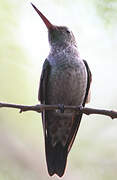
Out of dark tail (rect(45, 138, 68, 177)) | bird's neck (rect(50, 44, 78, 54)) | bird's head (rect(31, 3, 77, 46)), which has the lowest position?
dark tail (rect(45, 138, 68, 177))

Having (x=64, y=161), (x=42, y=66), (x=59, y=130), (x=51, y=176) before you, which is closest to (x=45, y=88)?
(x=42, y=66)

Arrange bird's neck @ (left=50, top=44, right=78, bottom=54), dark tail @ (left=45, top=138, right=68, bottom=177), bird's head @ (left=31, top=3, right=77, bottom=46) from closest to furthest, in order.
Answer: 1. dark tail @ (left=45, top=138, right=68, bottom=177)
2. bird's neck @ (left=50, top=44, right=78, bottom=54)
3. bird's head @ (left=31, top=3, right=77, bottom=46)

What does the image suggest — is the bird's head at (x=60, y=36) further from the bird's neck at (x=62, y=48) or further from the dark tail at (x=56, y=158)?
the dark tail at (x=56, y=158)

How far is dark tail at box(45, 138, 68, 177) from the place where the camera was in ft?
11.1

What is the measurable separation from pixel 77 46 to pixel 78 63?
57 centimetres

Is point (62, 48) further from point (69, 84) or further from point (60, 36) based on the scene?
point (69, 84)

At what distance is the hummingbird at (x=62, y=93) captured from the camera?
3.89 metres

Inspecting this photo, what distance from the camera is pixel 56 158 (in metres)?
3.76

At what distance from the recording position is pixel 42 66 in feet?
13.4

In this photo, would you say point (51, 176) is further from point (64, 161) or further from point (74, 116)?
point (74, 116)

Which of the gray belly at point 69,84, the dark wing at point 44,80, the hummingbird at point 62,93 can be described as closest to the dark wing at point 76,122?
the hummingbird at point 62,93

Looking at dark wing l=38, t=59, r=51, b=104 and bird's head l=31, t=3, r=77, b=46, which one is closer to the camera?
dark wing l=38, t=59, r=51, b=104

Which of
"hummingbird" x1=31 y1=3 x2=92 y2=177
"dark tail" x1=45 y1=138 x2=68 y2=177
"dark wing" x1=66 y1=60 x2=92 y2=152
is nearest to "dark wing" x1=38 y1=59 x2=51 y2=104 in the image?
"hummingbird" x1=31 y1=3 x2=92 y2=177

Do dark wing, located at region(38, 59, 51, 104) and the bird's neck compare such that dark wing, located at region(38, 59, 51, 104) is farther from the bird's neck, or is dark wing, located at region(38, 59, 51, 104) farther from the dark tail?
the dark tail
